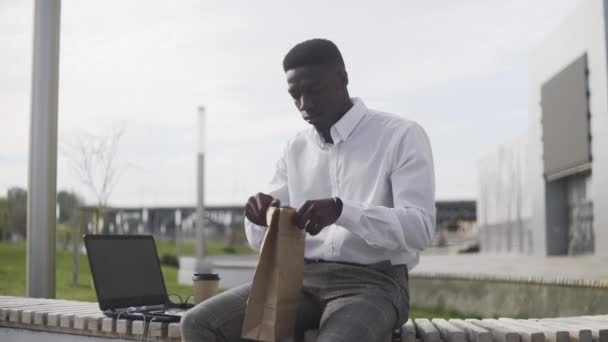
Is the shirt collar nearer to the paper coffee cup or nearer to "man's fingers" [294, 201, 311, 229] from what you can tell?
Result: "man's fingers" [294, 201, 311, 229]

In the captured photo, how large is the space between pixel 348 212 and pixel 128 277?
185cm

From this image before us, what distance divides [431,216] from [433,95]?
30363 mm

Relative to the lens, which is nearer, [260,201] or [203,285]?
[260,201]

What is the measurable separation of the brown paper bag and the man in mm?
88

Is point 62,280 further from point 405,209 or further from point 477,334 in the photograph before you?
point 405,209

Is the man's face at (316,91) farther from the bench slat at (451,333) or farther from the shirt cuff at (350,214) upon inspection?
the bench slat at (451,333)

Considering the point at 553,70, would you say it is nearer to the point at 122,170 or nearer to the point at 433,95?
the point at 433,95

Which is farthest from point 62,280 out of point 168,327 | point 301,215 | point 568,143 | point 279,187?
point 568,143

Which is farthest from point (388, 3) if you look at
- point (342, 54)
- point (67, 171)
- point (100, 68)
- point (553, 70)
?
point (553, 70)

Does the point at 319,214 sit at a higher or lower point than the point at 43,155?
lower

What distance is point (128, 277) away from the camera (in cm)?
404

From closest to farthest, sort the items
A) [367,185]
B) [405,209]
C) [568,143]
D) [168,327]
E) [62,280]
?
[405,209] < [367,185] < [168,327] < [62,280] < [568,143]

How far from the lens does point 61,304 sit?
4.52 metres

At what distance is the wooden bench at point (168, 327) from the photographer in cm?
312
